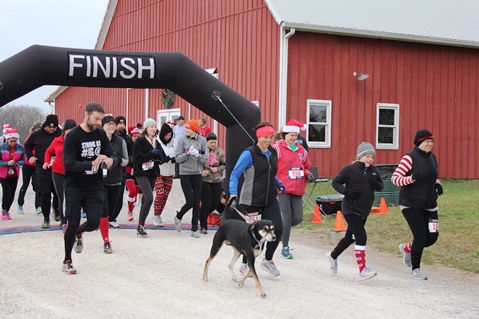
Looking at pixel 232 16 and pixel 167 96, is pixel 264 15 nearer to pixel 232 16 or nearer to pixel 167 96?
pixel 232 16

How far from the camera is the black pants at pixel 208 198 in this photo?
12070 mm

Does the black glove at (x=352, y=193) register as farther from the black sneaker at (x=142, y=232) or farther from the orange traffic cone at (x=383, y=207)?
the orange traffic cone at (x=383, y=207)

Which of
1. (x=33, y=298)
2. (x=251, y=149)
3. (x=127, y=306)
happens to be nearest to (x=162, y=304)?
(x=127, y=306)

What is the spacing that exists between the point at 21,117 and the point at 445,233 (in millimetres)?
43456

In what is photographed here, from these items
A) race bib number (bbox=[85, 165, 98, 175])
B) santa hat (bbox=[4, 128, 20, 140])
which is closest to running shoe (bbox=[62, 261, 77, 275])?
race bib number (bbox=[85, 165, 98, 175])

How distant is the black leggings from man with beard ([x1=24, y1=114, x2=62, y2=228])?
639 centimetres

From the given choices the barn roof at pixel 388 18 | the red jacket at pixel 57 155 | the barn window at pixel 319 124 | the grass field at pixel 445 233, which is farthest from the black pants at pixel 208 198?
the barn window at pixel 319 124

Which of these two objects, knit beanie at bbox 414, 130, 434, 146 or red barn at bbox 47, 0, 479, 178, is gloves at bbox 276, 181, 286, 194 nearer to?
knit beanie at bbox 414, 130, 434, 146

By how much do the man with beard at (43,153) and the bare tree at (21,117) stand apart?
114ft

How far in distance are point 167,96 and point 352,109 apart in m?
7.58

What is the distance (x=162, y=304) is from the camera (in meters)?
7.05

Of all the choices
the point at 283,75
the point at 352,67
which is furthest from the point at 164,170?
the point at 352,67

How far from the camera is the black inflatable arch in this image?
30.8 ft

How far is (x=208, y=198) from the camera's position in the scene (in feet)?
39.8
